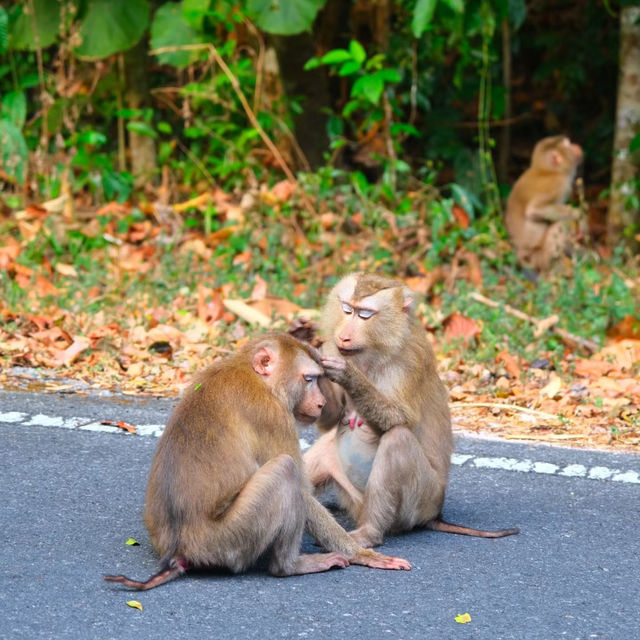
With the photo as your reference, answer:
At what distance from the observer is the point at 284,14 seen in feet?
29.4

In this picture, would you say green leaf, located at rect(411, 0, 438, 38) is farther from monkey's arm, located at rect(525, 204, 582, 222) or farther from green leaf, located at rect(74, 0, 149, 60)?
monkey's arm, located at rect(525, 204, 582, 222)

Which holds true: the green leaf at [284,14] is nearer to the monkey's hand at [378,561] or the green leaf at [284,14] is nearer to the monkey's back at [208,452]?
the monkey's back at [208,452]

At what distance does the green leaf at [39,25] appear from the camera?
9492 mm

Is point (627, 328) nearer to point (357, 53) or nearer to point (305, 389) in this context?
point (357, 53)

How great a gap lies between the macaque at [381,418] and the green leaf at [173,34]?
563 centimetres

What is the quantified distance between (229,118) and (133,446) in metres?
5.69

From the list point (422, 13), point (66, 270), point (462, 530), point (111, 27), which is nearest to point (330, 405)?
point (462, 530)

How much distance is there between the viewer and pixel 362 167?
36.4ft

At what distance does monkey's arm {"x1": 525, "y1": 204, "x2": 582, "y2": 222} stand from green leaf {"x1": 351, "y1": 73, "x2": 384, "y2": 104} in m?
2.30

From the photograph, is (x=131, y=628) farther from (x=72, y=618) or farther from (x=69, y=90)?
(x=69, y=90)

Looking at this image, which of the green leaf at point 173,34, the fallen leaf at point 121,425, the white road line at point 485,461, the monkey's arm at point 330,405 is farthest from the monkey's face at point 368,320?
the green leaf at point 173,34

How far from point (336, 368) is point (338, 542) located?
2.14 ft

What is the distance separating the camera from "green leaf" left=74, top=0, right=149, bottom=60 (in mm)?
9344

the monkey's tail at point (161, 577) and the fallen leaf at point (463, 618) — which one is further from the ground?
the monkey's tail at point (161, 577)
